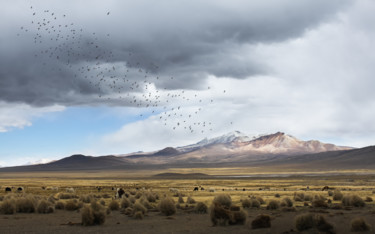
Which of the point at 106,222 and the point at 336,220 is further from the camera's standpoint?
the point at 106,222

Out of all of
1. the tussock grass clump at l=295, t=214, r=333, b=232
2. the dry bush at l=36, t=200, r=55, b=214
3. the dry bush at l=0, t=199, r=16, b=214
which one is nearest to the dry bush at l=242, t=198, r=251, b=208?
the tussock grass clump at l=295, t=214, r=333, b=232

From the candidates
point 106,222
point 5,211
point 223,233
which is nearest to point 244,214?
point 223,233

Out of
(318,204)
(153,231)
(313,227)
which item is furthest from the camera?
(318,204)

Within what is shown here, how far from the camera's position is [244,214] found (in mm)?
27750

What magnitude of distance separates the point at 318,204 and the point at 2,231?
25526 mm

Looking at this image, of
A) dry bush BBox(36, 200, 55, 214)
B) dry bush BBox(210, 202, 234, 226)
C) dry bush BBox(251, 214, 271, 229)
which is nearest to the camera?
dry bush BBox(251, 214, 271, 229)

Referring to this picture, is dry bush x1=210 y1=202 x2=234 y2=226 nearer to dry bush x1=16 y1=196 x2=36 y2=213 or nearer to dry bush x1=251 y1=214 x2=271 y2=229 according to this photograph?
dry bush x1=251 y1=214 x2=271 y2=229

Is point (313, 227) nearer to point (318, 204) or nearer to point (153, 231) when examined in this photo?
point (153, 231)

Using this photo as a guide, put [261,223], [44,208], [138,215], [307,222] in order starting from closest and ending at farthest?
[307,222] < [261,223] < [138,215] < [44,208]

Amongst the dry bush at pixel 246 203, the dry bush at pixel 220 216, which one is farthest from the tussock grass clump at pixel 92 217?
the dry bush at pixel 246 203

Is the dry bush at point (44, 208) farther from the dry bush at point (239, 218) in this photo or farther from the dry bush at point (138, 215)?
the dry bush at point (239, 218)

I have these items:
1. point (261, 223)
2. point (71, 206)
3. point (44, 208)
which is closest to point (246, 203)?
point (261, 223)

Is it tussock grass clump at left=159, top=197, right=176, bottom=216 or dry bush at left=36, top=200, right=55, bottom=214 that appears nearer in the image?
tussock grass clump at left=159, top=197, right=176, bottom=216

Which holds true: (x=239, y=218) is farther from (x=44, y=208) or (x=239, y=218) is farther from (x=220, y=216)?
(x=44, y=208)
